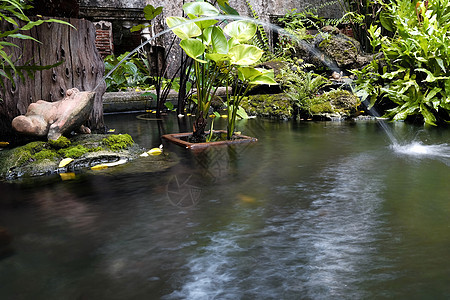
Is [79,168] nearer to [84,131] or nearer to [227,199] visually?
[84,131]

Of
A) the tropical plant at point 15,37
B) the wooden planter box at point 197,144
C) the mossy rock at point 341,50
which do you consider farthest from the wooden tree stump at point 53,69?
the mossy rock at point 341,50

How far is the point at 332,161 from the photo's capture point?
3.49m

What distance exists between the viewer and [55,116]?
3809 mm

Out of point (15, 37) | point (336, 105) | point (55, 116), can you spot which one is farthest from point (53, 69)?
point (336, 105)

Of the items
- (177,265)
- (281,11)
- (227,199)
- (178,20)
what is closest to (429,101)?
(178,20)

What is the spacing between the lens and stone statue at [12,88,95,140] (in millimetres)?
3711

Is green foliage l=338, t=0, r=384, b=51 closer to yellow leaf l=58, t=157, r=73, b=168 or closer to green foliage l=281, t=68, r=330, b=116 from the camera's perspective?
green foliage l=281, t=68, r=330, b=116

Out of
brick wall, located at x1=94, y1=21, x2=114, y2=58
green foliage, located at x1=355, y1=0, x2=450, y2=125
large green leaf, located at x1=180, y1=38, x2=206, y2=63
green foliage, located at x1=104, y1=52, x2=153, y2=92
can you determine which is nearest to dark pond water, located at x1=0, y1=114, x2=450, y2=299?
large green leaf, located at x1=180, y1=38, x2=206, y2=63

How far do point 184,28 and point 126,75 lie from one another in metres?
5.04

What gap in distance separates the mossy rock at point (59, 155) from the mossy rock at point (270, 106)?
10.3 ft

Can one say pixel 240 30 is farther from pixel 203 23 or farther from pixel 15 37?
pixel 15 37

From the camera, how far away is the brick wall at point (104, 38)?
8516mm

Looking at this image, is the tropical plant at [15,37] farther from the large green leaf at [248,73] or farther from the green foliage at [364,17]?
the green foliage at [364,17]

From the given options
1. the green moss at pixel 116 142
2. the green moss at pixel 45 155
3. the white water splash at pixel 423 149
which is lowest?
the white water splash at pixel 423 149
